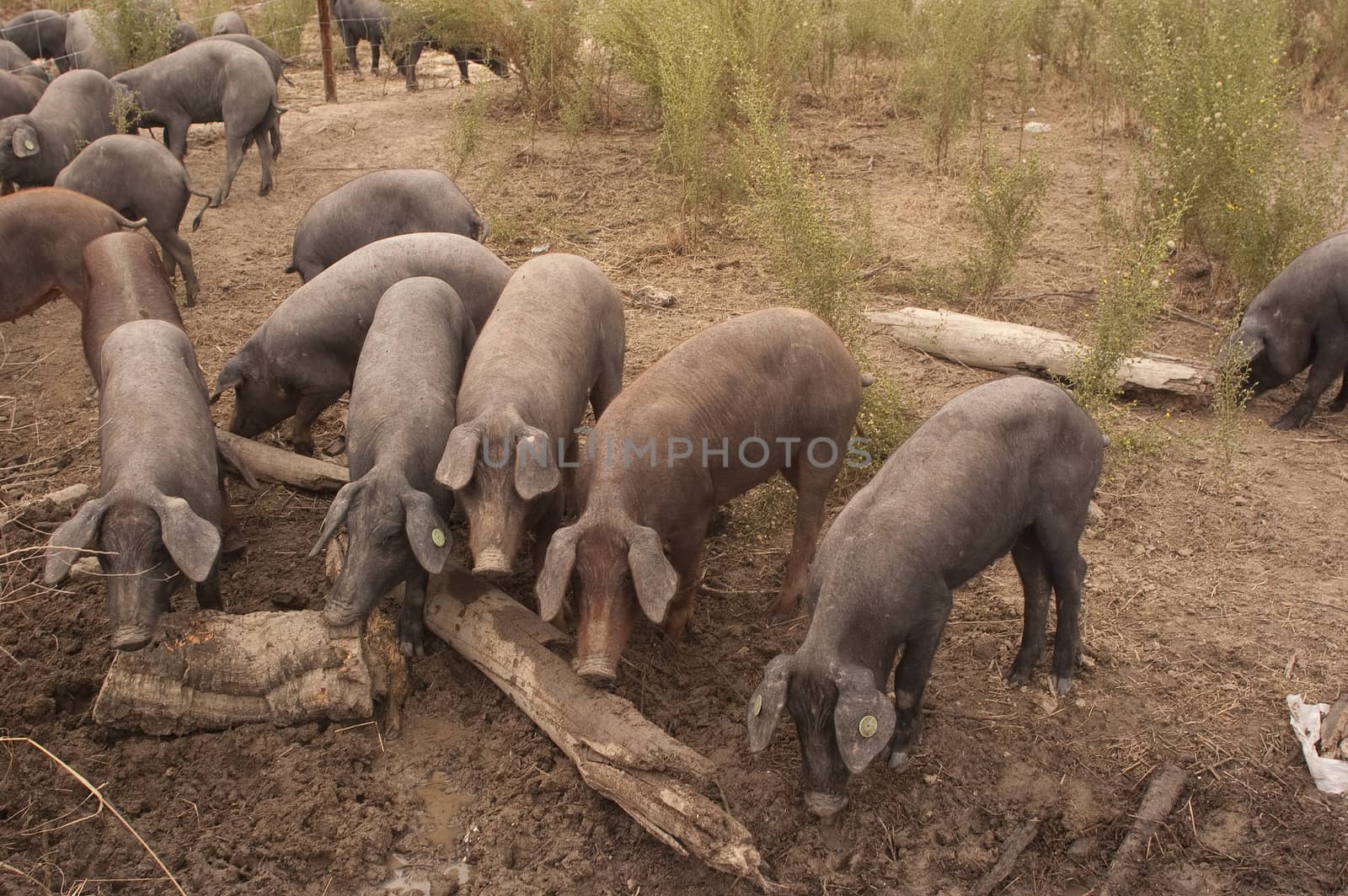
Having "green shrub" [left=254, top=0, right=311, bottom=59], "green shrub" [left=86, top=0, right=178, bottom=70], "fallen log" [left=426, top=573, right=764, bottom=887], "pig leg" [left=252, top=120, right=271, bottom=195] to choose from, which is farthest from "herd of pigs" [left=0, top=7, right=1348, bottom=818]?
"green shrub" [left=254, top=0, right=311, bottom=59]

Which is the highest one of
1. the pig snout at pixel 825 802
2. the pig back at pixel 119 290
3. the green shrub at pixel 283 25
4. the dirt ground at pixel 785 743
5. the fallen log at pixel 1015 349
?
the green shrub at pixel 283 25

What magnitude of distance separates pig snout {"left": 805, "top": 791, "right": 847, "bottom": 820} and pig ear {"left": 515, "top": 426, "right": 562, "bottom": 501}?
1690 mm

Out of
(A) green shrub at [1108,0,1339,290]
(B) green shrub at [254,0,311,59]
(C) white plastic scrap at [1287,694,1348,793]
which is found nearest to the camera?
(C) white plastic scrap at [1287,694,1348,793]

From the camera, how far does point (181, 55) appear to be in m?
11.7

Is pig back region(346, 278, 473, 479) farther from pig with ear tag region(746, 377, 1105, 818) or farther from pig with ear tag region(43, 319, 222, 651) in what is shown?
pig with ear tag region(746, 377, 1105, 818)

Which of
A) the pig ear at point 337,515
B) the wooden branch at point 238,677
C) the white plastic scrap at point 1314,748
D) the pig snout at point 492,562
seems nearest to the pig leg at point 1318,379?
the white plastic scrap at point 1314,748

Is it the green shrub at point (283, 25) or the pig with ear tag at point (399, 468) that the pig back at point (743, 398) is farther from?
the green shrub at point (283, 25)

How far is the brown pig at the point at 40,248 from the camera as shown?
7.54m

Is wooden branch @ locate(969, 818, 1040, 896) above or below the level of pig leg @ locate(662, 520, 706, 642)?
below

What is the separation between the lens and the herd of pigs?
13.7 ft

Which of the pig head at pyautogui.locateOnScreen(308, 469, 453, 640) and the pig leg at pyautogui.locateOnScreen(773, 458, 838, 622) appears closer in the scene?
the pig head at pyautogui.locateOnScreen(308, 469, 453, 640)

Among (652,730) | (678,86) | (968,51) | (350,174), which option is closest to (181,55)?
(350,174)

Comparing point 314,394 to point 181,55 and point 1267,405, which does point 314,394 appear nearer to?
point 1267,405

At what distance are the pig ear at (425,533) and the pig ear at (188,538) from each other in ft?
2.74
